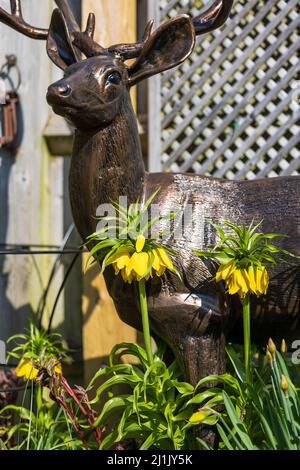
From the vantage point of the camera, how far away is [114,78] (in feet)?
7.13

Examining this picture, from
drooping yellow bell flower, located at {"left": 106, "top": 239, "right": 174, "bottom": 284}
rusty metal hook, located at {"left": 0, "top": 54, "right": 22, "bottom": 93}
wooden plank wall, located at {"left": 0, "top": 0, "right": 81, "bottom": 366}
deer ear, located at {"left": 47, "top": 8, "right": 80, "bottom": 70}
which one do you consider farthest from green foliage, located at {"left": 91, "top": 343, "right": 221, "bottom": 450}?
rusty metal hook, located at {"left": 0, "top": 54, "right": 22, "bottom": 93}

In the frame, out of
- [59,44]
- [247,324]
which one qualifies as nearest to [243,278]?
[247,324]

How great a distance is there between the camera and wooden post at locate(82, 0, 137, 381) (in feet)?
10.6

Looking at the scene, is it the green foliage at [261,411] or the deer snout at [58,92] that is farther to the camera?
the deer snout at [58,92]

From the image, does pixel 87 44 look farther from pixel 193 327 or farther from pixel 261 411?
pixel 261 411

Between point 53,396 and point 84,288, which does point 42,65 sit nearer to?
point 84,288

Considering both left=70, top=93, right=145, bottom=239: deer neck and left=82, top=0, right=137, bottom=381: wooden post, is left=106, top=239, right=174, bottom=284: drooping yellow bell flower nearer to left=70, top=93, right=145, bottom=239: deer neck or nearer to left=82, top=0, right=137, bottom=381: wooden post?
left=70, top=93, right=145, bottom=239: deer neck

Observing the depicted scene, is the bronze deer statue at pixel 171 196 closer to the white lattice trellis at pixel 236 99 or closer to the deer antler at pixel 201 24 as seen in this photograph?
the deer antler at pixel 201 24

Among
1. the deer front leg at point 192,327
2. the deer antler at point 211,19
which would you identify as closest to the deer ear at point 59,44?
the deer antler at point 211,19

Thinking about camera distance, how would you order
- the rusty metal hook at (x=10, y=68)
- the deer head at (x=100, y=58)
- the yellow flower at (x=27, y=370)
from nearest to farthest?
the deer head at (x=100, y=58) < the yellow flower at (x=27, y=370) < the rusty metal hook at (x=10, y=68)

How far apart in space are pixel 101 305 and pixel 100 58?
1.40 metres

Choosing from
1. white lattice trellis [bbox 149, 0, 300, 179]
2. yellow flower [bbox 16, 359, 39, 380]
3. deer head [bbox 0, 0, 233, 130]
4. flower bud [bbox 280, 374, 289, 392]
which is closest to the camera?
flower bud [bbox 280, 374, 289, 392]

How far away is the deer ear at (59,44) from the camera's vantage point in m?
2.34
